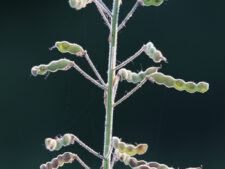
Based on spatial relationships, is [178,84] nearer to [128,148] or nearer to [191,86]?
[191,86]

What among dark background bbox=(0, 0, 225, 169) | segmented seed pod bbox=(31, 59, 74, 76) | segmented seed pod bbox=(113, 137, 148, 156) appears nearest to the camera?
segmented seed pod bbox=(113, 137, 148, 156)

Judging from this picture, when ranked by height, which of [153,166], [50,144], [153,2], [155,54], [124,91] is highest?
[124,91]

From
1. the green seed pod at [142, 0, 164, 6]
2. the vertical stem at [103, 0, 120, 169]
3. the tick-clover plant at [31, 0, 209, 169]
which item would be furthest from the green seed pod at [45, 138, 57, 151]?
the green seed pod at [142, 0, 164, 6]

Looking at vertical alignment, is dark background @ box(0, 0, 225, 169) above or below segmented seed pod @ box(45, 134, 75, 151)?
above

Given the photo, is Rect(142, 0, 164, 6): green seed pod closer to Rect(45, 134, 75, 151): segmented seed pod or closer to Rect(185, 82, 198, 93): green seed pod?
Rect(185, 82, 198, 93): green seed pod

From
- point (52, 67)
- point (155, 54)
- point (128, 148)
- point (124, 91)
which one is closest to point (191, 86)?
point (155, 54)

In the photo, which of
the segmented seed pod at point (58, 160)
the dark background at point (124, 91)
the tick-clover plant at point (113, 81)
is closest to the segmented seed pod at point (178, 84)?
the tick-clover plant at point (113, 81)

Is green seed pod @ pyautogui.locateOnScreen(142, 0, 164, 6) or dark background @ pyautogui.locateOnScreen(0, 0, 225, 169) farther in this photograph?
dark background @ pyautogui.locateOnScreen(0, 0, 225, 169)


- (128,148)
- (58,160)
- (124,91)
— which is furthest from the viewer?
(124,91)

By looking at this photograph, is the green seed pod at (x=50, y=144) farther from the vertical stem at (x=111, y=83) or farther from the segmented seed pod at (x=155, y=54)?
the segmented seed pod at (x=155, y=54)

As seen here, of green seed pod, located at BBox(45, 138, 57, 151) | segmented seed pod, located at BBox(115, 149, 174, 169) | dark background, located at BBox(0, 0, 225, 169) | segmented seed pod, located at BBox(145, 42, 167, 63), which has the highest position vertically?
dark background, located at BBox(0, 0, 225, 169)
